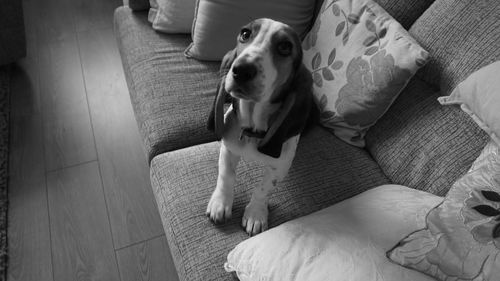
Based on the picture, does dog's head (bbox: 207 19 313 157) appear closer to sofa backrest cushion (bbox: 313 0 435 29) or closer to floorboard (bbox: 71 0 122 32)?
sofa backrest cushion (bbox: 313 0 435 29)

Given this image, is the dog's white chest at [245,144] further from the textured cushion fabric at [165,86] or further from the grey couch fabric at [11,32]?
the grey couch fabric at [11,32]

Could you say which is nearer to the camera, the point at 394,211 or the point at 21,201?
the point at 394,211

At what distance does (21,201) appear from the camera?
5.61 feet

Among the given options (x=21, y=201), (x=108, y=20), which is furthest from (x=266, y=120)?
(x=108, y=20)

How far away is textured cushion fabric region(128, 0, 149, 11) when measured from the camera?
6.31ft

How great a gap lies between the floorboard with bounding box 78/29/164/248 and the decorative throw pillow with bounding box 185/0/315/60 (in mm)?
701

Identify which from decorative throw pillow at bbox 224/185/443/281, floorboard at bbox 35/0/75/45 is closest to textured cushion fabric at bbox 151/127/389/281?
decorative throw pillow at bbox 224/185/443/281

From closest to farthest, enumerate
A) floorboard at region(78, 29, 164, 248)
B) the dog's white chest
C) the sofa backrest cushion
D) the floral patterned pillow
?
the floral patterned pillow
the dog's white chest
the sofa backrest cushion
floorboard at region(78, 29, 164, 248)

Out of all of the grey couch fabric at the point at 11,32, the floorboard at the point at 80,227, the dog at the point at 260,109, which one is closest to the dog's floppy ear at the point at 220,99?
the dog at the point at 260,109

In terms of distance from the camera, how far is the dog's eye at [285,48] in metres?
1.01

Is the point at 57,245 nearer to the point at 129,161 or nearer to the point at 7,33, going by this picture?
the point at 129,161

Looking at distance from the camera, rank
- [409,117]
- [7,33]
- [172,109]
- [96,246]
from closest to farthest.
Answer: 1. [409,117]
2. [172,109]
3. [96,246]
4. [7,33]

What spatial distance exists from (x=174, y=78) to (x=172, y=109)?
191mm

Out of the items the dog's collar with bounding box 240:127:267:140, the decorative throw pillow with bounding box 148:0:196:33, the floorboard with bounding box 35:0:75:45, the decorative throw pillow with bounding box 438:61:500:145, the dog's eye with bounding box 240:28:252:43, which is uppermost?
the decorative throw pillow with bounding box 438:61:500:145
